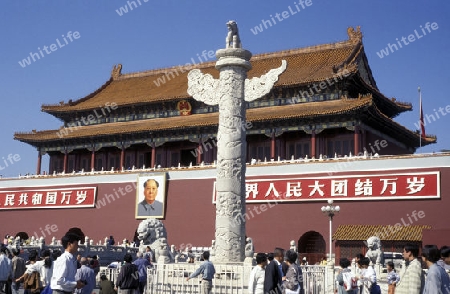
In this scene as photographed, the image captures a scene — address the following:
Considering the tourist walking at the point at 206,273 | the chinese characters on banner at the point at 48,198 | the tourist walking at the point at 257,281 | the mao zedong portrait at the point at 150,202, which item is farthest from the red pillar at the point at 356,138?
the tourist walking at the point at 257,281

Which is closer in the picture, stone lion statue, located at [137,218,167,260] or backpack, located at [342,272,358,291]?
backpack, located at [342,272,358,291]

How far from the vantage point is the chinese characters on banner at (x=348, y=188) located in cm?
1934

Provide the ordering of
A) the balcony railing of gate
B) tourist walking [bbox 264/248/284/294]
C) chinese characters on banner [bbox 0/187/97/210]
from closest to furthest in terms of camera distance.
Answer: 1. tourist walking [bbox 264/248/284/294]
2. the balcony railing of gate
3. chinese characters on banner [bbox 0/187/97/210]

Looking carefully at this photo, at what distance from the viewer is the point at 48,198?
2795 centimetres

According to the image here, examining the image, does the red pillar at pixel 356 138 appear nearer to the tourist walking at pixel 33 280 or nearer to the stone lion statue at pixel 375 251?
the stone lion statue at pixel 375 251

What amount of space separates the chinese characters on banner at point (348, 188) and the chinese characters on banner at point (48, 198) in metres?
8.51

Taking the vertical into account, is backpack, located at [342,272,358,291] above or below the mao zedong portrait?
below

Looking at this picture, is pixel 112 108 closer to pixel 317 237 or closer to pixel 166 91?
pixel 166 91

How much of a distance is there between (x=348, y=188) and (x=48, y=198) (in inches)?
586

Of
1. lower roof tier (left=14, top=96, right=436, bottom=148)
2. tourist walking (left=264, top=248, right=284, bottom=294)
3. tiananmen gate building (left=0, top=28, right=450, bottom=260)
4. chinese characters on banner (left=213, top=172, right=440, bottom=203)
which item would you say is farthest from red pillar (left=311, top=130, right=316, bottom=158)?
tourist walking (left=264, top=248, right=284, bottom=294)

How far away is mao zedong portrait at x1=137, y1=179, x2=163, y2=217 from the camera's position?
24.9 m

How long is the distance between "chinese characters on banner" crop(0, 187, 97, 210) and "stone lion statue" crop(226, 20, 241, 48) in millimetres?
15499

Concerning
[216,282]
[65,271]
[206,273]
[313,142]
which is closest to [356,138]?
[313,142]

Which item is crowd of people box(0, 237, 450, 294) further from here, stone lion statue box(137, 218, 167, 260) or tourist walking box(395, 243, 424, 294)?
stone lion statue box(137, 218, 167, 260)
